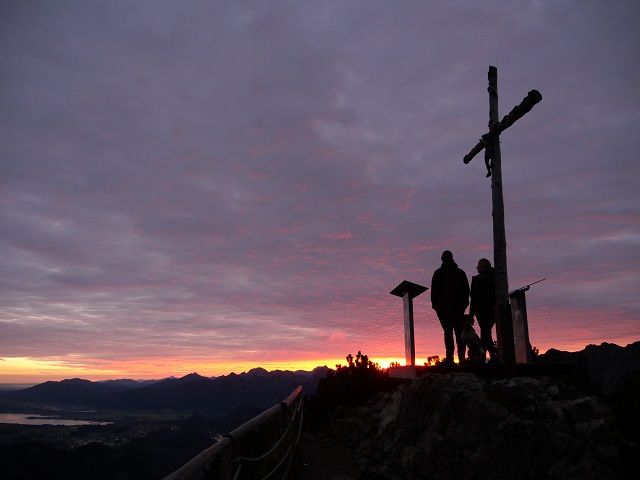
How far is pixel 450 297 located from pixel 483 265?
1053 mm

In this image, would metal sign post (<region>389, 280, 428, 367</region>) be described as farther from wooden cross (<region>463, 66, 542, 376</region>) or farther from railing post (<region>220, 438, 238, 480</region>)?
railing post (<region>220, 438, 238, 480</region>)

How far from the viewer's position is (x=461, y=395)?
6852 millimetres

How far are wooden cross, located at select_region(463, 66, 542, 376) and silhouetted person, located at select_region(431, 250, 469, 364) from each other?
40.5 inches

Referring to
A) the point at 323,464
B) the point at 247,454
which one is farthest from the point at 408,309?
the point at 247,454

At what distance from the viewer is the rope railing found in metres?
2.62

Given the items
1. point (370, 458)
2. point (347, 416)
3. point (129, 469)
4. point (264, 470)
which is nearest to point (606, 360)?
point (347, 416)

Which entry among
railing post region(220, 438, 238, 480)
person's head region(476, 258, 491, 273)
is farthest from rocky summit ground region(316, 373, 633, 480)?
railing post region(220, 438, 238, 480)

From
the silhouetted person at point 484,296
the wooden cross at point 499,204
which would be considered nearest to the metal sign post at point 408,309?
the silhouetted person at point 484,296

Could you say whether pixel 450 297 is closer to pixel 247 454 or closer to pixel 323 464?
pixel 323 464

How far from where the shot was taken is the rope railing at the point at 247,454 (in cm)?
262

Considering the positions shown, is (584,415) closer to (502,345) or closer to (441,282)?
(502,345)

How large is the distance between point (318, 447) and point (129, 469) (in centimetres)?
20862

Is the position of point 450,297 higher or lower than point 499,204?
Answer: lower

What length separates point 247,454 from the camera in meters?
6.81
